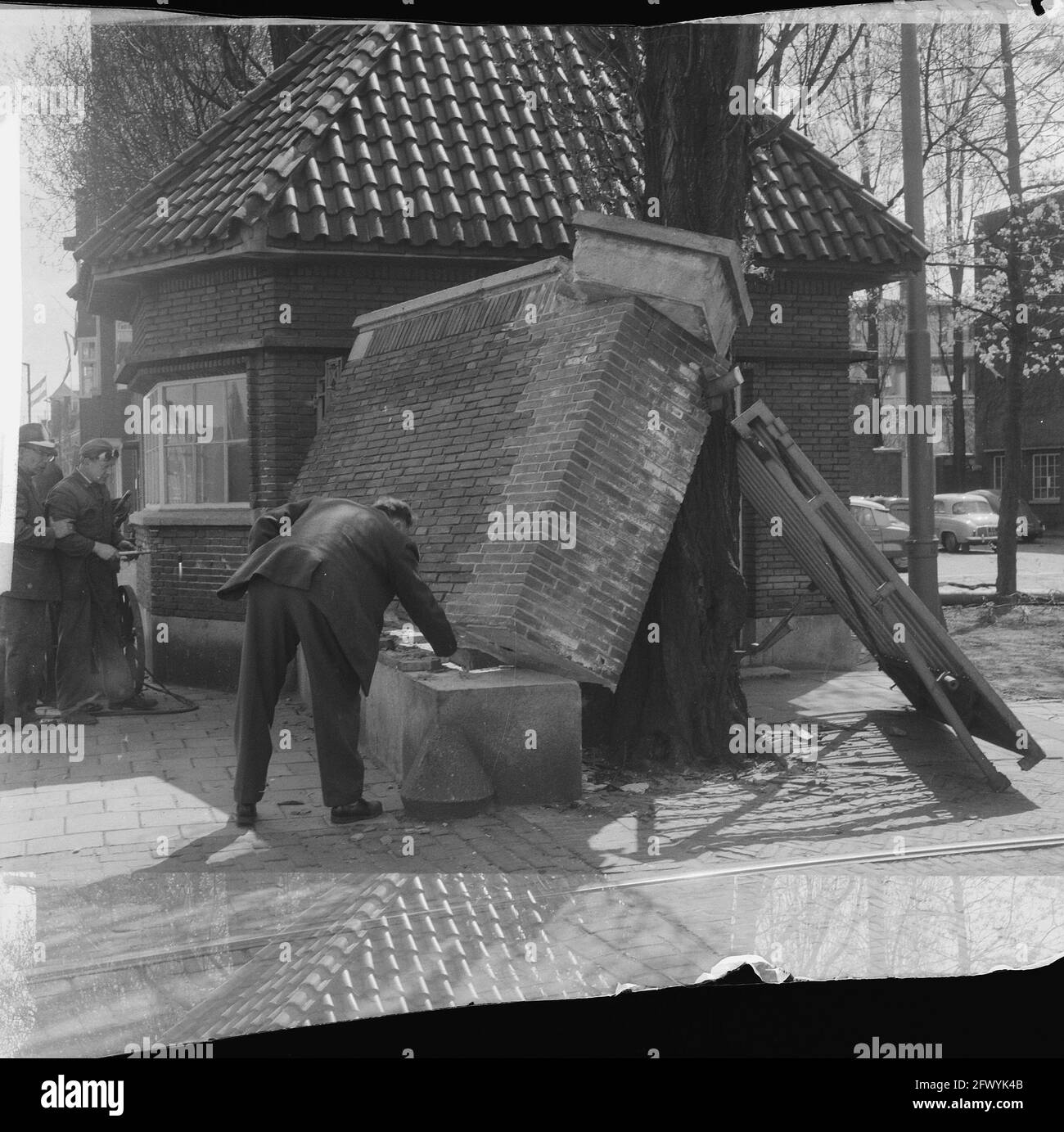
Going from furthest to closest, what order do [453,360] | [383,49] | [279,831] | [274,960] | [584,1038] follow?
[383,49], [453,360], [279,831], [274,960], [584,1038]

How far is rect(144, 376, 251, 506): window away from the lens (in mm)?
11094

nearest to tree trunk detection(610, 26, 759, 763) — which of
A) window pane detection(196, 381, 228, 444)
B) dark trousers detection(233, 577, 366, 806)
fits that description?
dark trousers detection(233, 577, 366, 806)

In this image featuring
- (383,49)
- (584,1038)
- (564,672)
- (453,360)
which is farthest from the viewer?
(383,49)

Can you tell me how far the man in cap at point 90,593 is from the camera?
9.29m

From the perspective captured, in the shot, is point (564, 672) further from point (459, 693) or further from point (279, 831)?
point (279, 831)

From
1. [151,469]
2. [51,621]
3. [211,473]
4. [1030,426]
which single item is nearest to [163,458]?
[151,469]

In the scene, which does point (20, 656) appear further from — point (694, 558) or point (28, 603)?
point (694, 558)

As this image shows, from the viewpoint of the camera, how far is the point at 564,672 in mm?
7148

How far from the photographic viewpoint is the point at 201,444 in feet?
37.6

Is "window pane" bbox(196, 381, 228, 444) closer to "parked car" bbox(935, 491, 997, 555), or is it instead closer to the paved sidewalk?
the paved sidewalk

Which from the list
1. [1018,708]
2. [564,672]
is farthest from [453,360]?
[1018,708]

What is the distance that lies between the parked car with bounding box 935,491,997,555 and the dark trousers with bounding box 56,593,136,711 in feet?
21.3

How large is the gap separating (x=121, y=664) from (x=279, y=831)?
12.0 feet

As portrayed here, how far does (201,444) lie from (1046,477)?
7.23m
